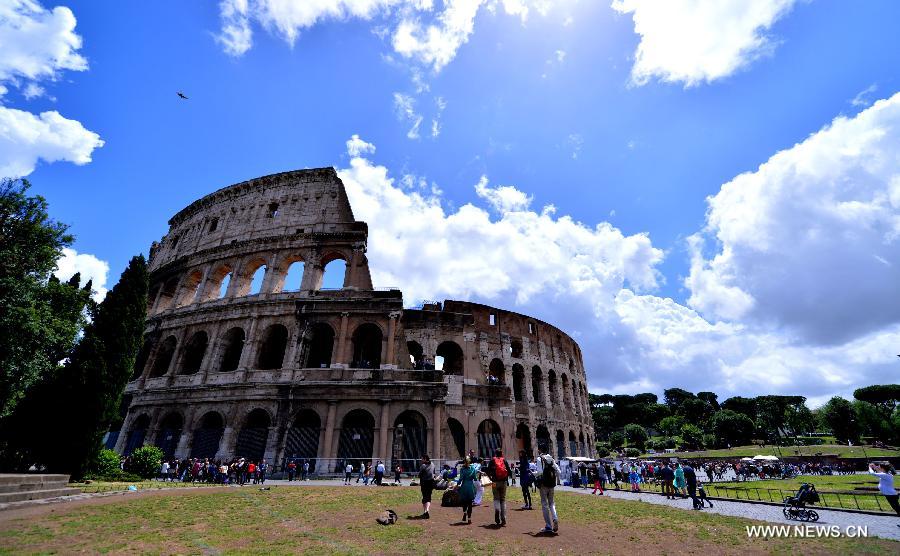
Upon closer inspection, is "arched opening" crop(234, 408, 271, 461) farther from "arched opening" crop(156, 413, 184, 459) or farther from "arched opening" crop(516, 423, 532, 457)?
"arched opening" crop(516, 423, 532, 457)

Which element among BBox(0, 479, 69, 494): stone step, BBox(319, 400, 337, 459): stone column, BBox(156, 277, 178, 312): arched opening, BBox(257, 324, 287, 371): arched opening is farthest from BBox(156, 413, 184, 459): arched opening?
BBox(0, 479, 69, 494): stone step

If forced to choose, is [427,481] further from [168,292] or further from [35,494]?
[168,292]

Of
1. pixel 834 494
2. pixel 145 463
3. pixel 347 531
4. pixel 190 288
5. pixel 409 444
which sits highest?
pixel 190 288

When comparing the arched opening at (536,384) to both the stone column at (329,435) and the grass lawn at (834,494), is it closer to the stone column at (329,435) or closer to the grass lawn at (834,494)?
the grass lawn at (834,494)

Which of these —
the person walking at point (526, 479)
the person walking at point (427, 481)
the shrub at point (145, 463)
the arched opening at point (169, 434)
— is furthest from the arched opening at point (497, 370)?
the person walking at point (427, 481)

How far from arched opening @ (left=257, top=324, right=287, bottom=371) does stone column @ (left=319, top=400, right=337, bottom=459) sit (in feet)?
19.4

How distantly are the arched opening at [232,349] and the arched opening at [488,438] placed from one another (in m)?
17.9

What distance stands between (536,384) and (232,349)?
26.0 metres

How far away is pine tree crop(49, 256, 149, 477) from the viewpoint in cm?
1709

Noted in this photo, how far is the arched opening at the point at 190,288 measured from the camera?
31625 mm

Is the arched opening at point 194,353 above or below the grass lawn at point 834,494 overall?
above

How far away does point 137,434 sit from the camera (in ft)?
84.5

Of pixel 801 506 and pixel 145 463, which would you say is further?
pixel 145 463

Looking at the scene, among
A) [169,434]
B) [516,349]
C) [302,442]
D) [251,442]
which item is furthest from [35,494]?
[516,349]
